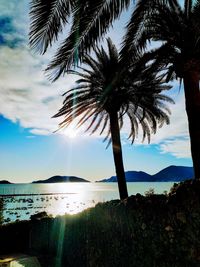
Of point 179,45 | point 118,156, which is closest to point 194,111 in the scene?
point 179,45

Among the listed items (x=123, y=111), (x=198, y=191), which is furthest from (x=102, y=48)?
(x=198, y=191)

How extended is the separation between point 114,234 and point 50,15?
5.03 meters

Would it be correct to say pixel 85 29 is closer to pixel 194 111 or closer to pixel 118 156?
pixel 194 111

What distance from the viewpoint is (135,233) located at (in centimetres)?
634

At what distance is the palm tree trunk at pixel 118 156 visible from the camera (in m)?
14.8

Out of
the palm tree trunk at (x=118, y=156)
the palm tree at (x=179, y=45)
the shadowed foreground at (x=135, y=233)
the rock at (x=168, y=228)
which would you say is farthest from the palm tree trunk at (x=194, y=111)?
the palm tree trunk at (x=118, y=156)

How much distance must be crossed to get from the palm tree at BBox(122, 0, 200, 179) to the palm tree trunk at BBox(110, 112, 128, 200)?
6.49m

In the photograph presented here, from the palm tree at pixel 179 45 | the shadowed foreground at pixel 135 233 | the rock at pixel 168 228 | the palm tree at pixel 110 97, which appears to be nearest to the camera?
the shadowed foreground at pixel 135 233

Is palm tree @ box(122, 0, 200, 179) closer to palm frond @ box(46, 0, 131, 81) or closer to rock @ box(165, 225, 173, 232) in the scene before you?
palm frond @ box(46, 0, 131, 81)

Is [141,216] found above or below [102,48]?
below

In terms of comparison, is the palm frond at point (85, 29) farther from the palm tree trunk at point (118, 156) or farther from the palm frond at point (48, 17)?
the palm tree trunk at point (118, 156)

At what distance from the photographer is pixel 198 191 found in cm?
502

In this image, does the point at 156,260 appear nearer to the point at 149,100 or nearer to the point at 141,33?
the point at 141,33

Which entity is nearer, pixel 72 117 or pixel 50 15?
pixel 50 15
